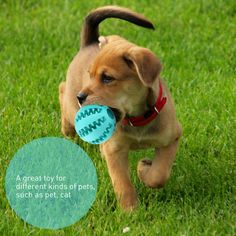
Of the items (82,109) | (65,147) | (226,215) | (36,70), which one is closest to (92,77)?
(82,109)

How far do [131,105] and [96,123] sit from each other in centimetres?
27

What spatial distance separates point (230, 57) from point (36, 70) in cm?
165

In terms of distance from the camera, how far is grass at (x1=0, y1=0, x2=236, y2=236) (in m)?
4.68

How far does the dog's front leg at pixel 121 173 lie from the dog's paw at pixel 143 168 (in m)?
0.14

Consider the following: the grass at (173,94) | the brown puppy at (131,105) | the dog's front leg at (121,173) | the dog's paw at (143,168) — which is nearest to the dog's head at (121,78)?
the brown puppy at (131,105)

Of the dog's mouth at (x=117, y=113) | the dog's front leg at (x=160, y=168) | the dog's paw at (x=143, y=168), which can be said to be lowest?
the dog's paw at (x=143, y=168)

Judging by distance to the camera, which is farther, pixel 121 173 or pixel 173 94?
pixel 173 94

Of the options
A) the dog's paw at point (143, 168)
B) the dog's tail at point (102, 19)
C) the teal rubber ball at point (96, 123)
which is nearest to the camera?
the teal rubber ball at point (96, 123)

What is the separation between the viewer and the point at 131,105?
15.2ft

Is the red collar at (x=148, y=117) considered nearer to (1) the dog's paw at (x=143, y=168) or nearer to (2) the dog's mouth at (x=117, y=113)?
(2) the dog's mouth at (x=117, y=113)

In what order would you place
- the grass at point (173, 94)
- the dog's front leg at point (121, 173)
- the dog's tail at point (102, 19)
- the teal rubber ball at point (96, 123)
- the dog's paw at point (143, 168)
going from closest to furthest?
the teal rubber ball at point (96, 123) → the grass at point (173, 94) → the dog's front leg at point (121, 173) → the dog's paw at point (143, 168) → the dog's tail at point (102, 19)

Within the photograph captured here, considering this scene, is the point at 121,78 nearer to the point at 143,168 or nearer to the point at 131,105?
the point at 131,105

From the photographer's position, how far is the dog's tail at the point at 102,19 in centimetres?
509

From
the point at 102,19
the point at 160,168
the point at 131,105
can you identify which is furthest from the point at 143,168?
the point at 102,19
